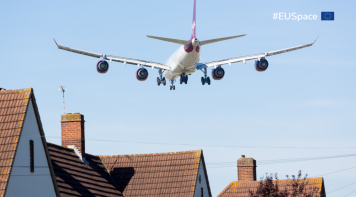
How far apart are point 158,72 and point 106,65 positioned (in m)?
8.25

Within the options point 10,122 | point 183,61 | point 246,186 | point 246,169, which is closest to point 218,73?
point 183,61

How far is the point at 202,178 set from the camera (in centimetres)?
4081

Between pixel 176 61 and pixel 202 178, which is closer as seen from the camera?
pixel 202 178

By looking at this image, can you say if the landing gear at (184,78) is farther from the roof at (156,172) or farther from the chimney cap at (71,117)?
the chimney cap at (71,117)

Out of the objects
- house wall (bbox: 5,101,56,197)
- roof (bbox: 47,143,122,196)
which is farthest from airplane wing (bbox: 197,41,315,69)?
house wall (bbox: 5,101,56,197)

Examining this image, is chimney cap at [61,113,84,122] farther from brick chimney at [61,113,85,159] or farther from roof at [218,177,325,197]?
roof at [218,177,325,197]

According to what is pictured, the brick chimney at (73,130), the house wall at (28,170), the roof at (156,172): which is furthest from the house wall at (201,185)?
the house wall at (28,170)

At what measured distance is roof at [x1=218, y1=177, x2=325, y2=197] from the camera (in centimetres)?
4769

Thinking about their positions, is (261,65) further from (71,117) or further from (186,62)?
(71,117)

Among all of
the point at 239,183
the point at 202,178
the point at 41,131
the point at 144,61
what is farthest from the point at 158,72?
the point at 41,131

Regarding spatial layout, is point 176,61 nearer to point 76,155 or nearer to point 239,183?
point 239,183

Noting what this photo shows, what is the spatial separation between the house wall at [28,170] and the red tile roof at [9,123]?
301 millimetres

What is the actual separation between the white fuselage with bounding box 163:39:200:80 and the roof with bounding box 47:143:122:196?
16064 mm

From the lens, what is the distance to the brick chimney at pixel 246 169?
170ft
